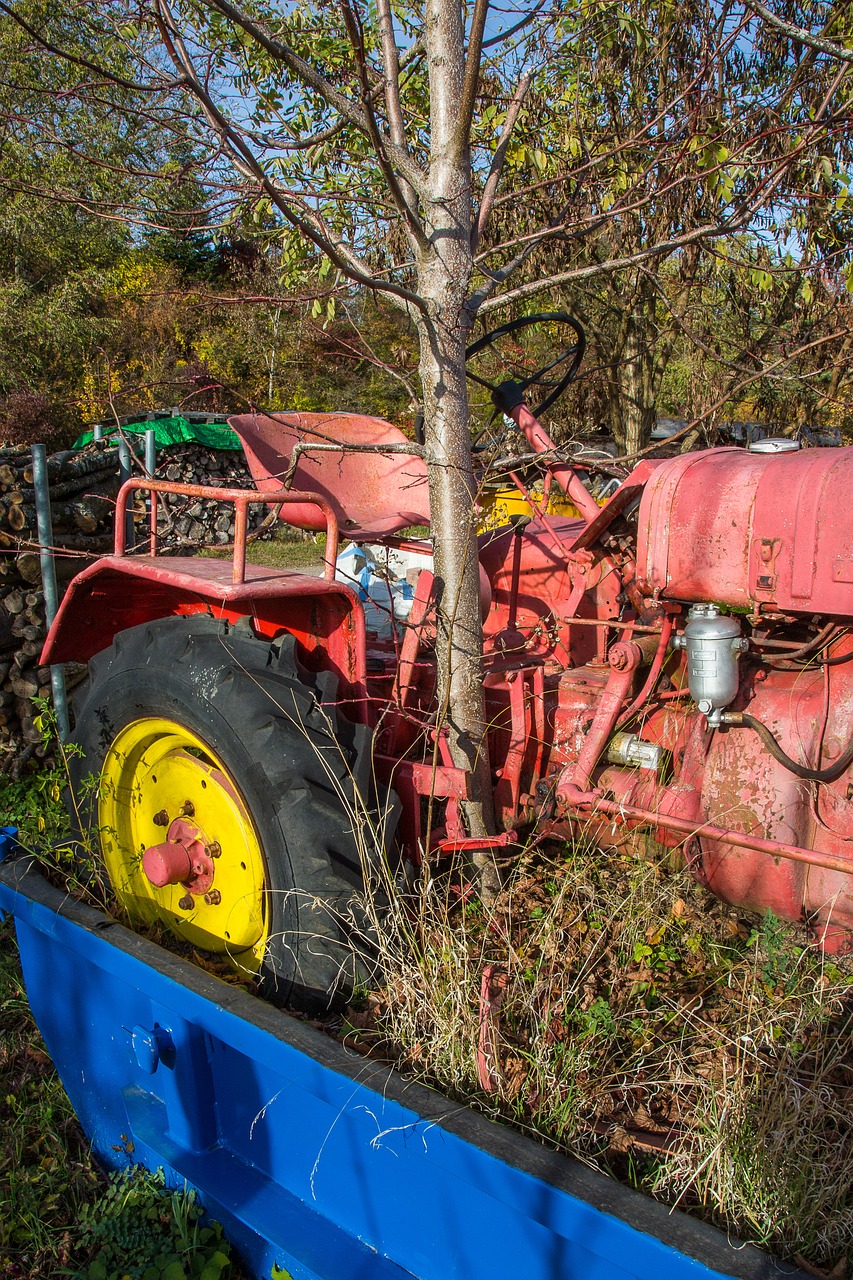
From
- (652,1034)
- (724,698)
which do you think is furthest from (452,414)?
(652,1034)

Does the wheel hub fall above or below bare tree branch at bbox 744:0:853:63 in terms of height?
below

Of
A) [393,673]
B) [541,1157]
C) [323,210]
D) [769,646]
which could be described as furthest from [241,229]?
[541,1157]

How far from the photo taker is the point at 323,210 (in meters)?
2.75

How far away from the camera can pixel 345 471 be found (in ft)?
10.6

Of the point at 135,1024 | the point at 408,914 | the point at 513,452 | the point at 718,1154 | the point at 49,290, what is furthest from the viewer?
the point at 49,290

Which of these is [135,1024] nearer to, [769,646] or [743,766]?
[743,766]

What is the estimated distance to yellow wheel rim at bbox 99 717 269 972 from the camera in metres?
2.06

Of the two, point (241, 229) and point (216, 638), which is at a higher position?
point (241, 229)

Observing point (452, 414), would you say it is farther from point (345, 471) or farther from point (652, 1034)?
point (652, 1034)

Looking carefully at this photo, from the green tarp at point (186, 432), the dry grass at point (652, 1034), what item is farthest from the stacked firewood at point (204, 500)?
the dry grass at point (652, 1034)

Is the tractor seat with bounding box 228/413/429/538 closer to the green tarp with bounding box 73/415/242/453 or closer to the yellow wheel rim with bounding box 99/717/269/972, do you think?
the yellow wheel rim with bounding box 99/717/269/972

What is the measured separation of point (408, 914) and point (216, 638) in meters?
0.75

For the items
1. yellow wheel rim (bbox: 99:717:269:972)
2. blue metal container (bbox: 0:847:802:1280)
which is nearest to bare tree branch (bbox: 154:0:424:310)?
yellow wheel rim (bbox: 99:717:269:972)

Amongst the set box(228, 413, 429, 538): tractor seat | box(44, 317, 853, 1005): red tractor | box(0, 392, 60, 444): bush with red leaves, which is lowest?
box(44, 317, 853, 1005): red tractor
